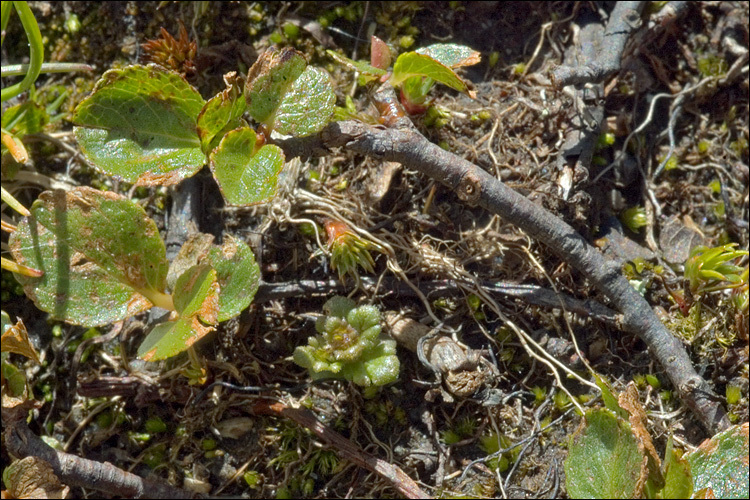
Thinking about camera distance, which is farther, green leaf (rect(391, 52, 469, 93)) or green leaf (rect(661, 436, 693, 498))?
green leaf (rect(391, 52, 469, 93))

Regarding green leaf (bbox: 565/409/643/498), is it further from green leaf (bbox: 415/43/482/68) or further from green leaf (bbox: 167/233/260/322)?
green leaf (bbox: 415/43/482/68)

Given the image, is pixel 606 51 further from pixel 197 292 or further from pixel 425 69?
pixel 197 292

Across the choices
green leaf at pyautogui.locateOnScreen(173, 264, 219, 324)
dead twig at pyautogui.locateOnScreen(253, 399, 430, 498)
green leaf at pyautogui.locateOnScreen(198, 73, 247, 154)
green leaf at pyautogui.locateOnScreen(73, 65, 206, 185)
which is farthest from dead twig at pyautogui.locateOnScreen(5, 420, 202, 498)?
green leaf at pyautogui.locateOnScreen(198, 73, 247, 154)

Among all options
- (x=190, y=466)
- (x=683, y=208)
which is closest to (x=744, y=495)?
(x=683, y=208)

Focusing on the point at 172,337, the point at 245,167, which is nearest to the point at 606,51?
the point at 245,167

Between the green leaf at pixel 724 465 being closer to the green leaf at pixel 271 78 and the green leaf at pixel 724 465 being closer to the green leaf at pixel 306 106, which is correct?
the green leaf at pixel 306 106

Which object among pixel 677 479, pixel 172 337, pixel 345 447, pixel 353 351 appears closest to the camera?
pixel 677 479

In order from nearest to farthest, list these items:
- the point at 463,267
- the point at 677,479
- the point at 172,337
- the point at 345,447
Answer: the point at 677,479 → the point at 172,337 → the point at 345,447 → the point at 463,267

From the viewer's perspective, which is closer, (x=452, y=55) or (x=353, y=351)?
(x=353, y=351)
